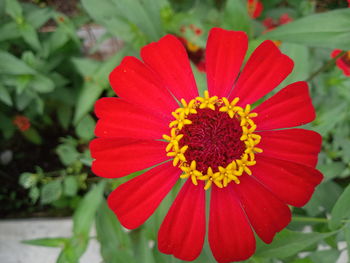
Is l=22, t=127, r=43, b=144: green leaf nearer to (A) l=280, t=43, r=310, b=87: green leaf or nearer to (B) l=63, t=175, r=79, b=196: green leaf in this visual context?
(B) l=63, t=175, r=79, b=196: green leaf

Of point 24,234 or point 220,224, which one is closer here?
point 220,224

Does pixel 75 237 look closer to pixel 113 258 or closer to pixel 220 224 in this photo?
pixel 113 258

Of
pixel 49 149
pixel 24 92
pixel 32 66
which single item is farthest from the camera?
pixel 49 149

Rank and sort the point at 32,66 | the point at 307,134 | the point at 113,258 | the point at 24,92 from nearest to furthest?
the point at 307,134, the point at 113,258, the point at 32,66, the point at 24,92

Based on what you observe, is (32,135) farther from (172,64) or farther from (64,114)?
(172,64)

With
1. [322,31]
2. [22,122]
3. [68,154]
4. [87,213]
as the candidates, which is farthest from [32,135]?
[322,31]

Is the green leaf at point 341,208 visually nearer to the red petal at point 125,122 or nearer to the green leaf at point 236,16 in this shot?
the red petal at point 125,122

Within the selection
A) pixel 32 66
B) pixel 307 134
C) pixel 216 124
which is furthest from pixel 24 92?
pixel 307 134

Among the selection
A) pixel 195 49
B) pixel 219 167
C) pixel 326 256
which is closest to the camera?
pixel 219 167
